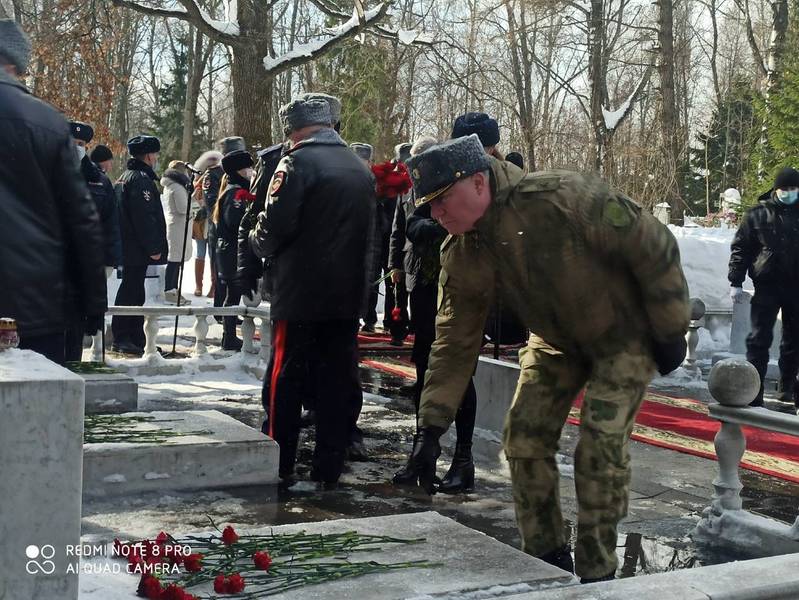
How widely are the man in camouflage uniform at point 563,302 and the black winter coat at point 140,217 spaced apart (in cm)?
789

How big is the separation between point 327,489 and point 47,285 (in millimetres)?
2354

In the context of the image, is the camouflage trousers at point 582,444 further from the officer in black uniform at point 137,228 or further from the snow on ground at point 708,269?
the snow on ground at point 708,269

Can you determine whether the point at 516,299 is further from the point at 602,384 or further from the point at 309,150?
the point at 309,150

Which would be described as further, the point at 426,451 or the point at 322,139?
the point at 322,139

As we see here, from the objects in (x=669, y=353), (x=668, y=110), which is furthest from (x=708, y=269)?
(x=669, y=353)

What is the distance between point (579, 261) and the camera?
394 centimetres

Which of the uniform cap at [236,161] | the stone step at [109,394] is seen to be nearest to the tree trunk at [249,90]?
the uniform cap at [236,161]

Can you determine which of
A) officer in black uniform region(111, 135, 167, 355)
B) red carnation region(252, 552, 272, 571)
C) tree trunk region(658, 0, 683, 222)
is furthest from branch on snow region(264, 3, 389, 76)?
red carnation region(252, 552, 272, 571)

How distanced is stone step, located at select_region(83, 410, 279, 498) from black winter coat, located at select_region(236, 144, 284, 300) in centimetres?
89

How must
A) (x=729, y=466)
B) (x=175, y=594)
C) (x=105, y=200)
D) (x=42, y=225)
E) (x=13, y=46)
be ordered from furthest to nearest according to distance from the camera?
(x=105, y=200) → (x=729, y=466) → (x=13, y=46) → (x=42, y=225) → (x=175, y=594)

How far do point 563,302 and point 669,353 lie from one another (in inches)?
17.1

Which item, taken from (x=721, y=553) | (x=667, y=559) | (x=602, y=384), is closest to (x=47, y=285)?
(x=602, y=384)

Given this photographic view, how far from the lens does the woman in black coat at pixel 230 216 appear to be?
35.4 feet

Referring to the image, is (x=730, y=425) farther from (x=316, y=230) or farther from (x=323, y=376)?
(x=316, y=230)
